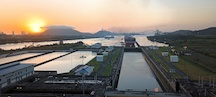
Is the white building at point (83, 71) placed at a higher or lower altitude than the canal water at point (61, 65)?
higher

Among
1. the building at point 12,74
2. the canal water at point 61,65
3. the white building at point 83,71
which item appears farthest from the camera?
the canal water at point 61,65

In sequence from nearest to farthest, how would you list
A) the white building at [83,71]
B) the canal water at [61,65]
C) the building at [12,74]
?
the building at [12,74], the white building at [83,71], the canal water at [61,65]

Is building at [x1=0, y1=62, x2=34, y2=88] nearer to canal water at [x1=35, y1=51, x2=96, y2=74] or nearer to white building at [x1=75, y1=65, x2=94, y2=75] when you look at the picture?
white building at [x1=75, y1=65, x2=94, y2=75]

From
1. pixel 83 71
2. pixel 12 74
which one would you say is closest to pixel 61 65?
pixel 12 74

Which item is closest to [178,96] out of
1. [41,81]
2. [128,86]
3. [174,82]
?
[174,82]

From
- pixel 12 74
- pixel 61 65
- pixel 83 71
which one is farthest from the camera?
pixel 61 65

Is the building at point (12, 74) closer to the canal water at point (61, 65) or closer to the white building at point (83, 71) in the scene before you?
the white building at point (83, 71)

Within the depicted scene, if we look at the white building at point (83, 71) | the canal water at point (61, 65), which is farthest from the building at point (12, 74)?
the canal water at point (61, 65)

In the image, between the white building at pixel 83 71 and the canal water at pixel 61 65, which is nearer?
the white building at pixel 83 71

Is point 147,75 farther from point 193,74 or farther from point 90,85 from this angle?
point 90,85

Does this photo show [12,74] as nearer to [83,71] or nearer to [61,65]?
[83,71]

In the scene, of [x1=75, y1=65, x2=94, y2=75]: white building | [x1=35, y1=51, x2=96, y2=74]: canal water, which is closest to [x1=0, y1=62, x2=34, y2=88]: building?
[x1=75, y1=65, x2=94, y2=75]: white building
